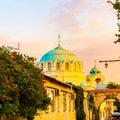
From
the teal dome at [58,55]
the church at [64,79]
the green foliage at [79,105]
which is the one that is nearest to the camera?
the church at [64,79]

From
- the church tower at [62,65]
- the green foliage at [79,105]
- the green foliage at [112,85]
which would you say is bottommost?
the green foliage at [79,105]

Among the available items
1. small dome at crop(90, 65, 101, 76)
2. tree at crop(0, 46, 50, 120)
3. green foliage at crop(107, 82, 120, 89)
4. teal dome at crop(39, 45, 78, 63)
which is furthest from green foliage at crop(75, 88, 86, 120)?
small dome at crop(90, 65, 101, 76)

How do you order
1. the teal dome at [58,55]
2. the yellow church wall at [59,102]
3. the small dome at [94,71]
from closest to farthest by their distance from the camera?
the yellow church wall at [59,102] < the teal dome at [58,55] < the small dome at [94,71]

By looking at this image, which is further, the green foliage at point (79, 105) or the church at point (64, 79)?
the green foliage at point (79, 105)

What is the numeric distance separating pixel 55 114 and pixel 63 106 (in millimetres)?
4014

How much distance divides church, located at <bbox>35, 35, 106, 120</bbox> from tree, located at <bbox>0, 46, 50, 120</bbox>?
8548 mm

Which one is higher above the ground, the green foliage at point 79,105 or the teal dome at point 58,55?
the teal dome at point 58,55

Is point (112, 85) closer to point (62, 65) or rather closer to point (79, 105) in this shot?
point (62, 65)

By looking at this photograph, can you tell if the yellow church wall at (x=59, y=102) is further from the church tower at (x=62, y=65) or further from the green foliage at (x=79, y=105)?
the church tower at (x=62, y=65)

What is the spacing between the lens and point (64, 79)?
88.5 metres

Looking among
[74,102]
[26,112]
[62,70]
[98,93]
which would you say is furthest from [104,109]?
[26,112]

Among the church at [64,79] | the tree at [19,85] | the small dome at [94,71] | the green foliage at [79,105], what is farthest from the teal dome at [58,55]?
the tree at [19,85]

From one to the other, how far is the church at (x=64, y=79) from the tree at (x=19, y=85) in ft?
28.0

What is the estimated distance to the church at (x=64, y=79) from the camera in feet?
111
